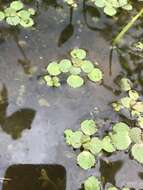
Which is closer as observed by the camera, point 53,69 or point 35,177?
point 35,177

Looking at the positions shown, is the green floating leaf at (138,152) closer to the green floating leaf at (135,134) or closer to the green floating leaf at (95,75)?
the green floating leaf at (135,134)

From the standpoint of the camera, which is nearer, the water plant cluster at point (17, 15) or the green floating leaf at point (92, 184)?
the green floating leaf at point (92, 184)

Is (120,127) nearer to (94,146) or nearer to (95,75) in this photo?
(94,146)

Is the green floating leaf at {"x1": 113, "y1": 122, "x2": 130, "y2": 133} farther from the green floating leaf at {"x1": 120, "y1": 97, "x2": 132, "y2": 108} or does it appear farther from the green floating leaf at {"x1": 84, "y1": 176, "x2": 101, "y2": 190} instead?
the green floating leaf at {"x1": 84, "y1": 176, "x2": 101, "y2": 190}

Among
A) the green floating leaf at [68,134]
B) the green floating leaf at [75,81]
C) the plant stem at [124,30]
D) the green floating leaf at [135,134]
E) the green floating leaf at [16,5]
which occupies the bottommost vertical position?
the green floating leaf at [68,134]

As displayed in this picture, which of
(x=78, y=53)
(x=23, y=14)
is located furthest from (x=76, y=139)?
(x=23, y=14)

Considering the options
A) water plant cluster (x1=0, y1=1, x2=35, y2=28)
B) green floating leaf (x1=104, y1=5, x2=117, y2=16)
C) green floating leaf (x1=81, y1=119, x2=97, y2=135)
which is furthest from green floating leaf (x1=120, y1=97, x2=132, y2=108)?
water plant cluster (x1=0, y1=1, x2=35, y2=28)

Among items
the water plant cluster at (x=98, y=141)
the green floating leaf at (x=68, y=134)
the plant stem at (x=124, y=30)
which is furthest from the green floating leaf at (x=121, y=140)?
the plant stem at (x=124, y=30)
